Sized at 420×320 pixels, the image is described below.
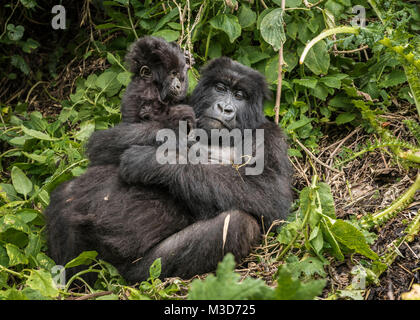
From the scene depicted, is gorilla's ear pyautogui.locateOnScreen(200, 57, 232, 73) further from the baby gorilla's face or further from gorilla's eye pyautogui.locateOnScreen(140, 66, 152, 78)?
gorilla's eye pyautogui.locateOnScreen(140, 66, 152, 78)

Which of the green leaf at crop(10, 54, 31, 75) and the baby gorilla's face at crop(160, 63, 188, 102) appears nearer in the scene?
the baby gorilla's face at crop(160, 63, 188, 102)

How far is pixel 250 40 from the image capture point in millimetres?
4785

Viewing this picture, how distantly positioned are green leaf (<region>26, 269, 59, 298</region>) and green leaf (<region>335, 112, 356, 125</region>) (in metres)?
2.66

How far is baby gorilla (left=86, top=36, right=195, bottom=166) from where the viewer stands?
3.61 metres

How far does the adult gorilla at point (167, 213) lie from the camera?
10.9 ft

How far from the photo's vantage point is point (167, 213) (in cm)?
345

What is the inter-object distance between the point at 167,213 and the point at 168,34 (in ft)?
5.71

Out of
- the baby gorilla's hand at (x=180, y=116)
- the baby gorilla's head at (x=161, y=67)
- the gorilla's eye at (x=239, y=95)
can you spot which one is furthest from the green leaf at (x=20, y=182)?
the gorilla's eye at (x=239, y=95)

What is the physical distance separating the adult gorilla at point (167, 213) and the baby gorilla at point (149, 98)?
0.51ft

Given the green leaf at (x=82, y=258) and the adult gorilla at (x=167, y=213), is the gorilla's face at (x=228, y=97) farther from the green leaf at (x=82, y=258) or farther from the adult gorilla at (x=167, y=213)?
the green leaf at (x=82, y=258)

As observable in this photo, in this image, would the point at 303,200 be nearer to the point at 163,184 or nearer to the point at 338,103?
the point at 163,184

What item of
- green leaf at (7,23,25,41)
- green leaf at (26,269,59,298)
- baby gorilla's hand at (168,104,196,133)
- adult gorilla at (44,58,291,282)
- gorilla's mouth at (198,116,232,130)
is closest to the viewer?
green leaf at (26,269,59,298)

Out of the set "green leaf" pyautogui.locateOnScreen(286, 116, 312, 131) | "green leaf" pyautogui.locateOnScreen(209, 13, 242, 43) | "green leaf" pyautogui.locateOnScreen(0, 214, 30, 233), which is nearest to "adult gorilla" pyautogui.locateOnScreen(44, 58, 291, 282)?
"green leaf" pyautogui.locateOnScreen(0, 214, 30, 233)

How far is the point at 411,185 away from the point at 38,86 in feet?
12.3
